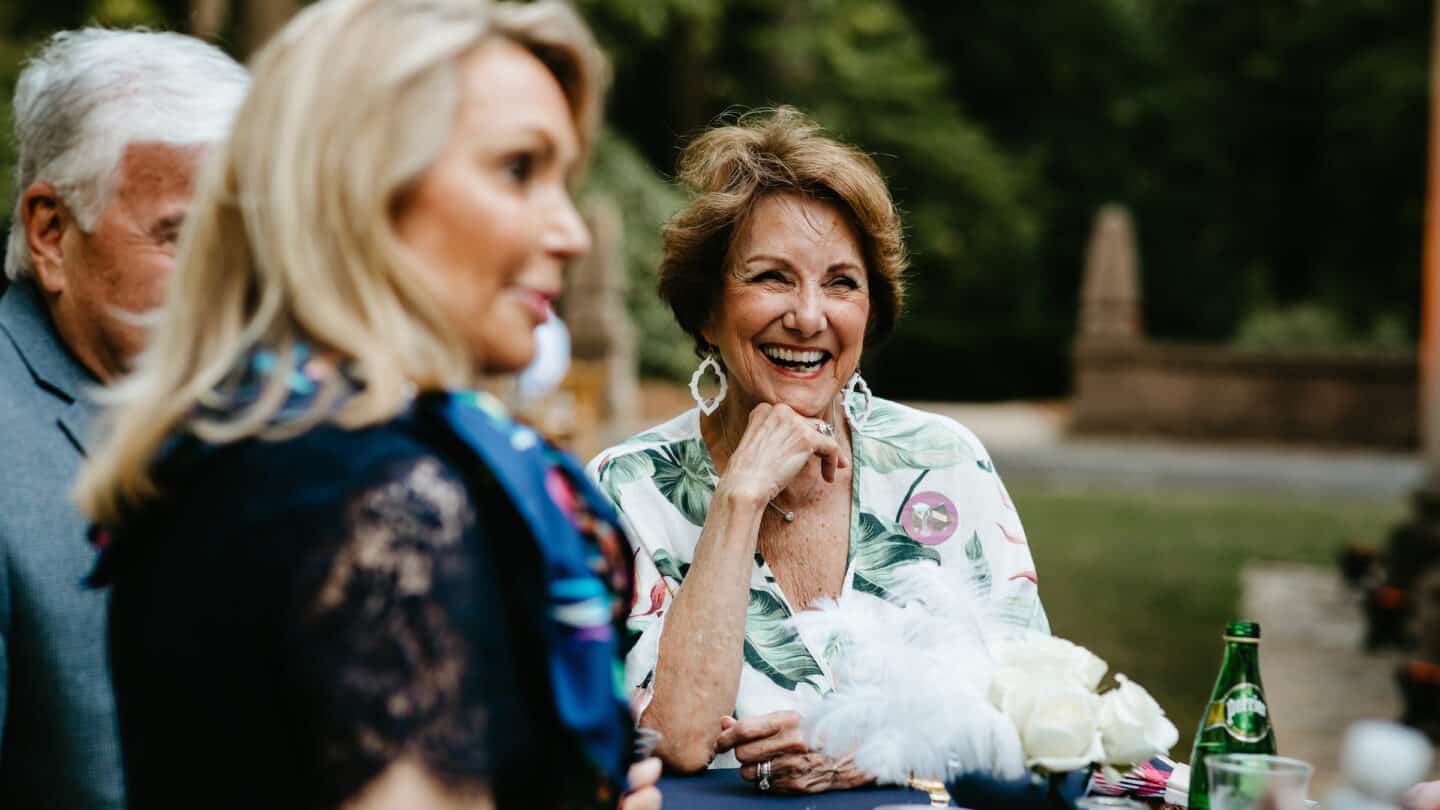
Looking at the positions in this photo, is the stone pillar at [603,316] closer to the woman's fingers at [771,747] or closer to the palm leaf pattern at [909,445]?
the palm leaf pattern at [909,445]

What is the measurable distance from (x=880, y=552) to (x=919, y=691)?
3.53 feet

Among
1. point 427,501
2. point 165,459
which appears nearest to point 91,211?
point 165,459

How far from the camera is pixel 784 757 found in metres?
2.37

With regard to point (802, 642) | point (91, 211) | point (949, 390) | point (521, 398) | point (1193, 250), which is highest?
point (1193, 250)

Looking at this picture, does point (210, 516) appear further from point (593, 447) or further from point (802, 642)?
point (593, 447)

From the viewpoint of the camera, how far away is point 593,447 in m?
14.7

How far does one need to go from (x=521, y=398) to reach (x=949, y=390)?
27243 millimetres

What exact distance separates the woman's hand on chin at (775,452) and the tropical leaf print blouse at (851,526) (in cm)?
13

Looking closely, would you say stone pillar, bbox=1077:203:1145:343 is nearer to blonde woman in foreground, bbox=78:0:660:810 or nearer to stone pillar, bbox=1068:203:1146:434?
stone pillar, bbox=1068:203:1146:434

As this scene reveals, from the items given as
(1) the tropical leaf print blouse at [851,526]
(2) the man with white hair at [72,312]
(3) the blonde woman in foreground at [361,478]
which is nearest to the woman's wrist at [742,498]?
(1) the tropical leaf print blouse at [851,526]

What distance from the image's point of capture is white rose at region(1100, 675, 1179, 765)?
1.77 meters

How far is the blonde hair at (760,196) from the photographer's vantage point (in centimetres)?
302

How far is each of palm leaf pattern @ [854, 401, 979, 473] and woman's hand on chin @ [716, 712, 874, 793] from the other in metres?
0.79

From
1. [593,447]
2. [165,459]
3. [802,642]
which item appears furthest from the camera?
[593,447]
